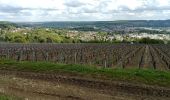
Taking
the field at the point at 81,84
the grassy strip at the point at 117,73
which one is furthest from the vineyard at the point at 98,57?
the field at the point at 81,84

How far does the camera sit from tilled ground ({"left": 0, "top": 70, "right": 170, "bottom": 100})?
18109mm

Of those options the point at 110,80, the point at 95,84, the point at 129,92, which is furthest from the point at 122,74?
the point at 129,92

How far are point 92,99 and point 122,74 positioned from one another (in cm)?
823

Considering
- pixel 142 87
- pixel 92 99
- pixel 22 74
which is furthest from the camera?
pixel 22 74

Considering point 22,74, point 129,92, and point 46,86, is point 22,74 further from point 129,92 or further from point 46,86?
point 129,92

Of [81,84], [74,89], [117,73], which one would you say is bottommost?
[117,73]

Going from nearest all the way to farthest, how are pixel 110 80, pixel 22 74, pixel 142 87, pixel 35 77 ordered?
pixel 142 87 → pixel 110 80 → pixel 35 77 → pixel 22 74

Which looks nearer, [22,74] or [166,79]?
[166,79]

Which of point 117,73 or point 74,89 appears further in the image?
point 117,73

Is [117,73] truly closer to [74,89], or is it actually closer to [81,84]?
[81,84]

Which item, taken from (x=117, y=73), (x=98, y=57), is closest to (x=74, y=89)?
(x=117, y=73)

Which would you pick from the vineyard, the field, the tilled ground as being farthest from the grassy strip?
the vineyard

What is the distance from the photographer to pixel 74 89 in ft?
66.3

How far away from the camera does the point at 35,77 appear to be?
82.1 ft
